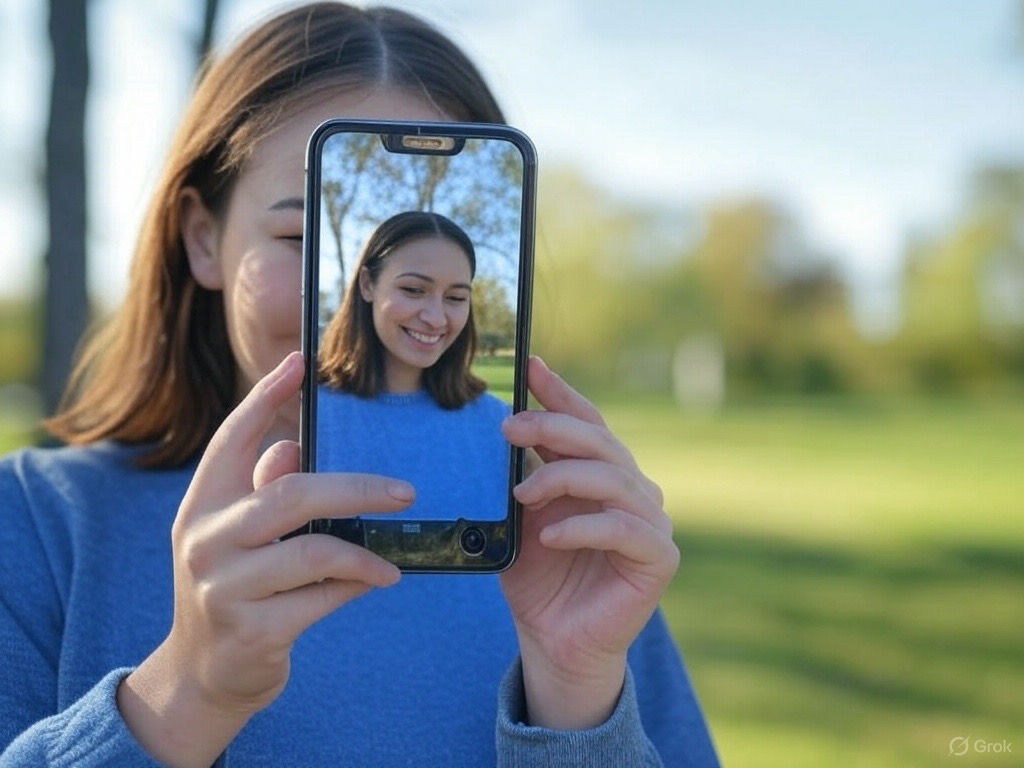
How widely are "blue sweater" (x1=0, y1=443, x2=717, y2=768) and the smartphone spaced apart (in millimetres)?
293

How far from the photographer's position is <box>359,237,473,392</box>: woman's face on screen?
1.53 m

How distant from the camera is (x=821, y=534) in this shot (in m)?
11.4

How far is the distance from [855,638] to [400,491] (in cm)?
648

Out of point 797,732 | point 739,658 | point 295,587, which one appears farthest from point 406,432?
point 739,658

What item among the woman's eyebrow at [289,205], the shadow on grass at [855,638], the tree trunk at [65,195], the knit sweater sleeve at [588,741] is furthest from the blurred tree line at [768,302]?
the woman's eyebrow at [289,205]

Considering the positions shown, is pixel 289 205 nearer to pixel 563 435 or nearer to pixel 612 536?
pixel 563 435

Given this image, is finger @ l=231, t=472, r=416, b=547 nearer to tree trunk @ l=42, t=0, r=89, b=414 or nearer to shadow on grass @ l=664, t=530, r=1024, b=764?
tree trunk @ l=42, t=0, r=89, b=414

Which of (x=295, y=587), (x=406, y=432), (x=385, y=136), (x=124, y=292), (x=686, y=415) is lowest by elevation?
(x=686, y=415)

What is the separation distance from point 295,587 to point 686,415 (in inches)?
1223

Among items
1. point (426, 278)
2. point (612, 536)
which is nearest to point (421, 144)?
point (426, 278)

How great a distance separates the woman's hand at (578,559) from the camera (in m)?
1.47

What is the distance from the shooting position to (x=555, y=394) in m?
1.51

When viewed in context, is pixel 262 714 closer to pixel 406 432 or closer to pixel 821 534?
pixel 406 432

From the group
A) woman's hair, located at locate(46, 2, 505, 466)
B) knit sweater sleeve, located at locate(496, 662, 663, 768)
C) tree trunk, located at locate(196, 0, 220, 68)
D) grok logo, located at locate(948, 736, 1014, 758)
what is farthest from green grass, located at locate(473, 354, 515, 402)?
grok logo, located at locate(948, 736, 1014, 758)
